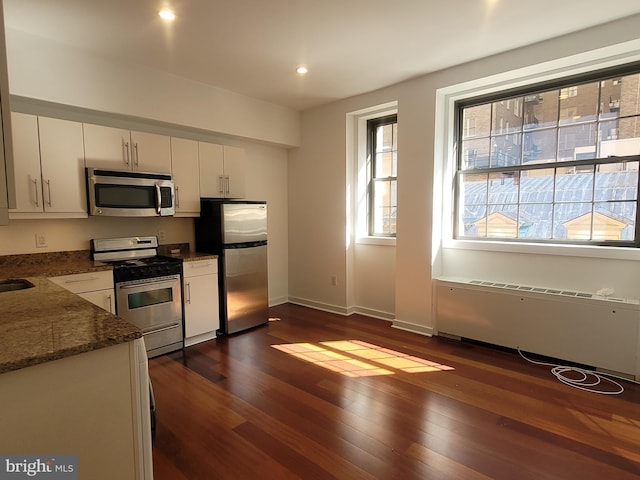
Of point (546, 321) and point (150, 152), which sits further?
point (150, 152)

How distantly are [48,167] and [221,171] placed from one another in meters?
1.62

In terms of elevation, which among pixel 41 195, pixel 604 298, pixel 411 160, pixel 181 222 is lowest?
pixel 604 298

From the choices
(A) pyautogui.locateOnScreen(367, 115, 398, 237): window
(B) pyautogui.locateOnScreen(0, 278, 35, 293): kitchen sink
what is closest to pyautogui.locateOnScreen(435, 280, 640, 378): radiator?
(A) pyautogui.locateOnScreen(367, 115, 398, 237): window

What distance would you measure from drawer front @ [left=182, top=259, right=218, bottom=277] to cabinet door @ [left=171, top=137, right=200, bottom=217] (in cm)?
56

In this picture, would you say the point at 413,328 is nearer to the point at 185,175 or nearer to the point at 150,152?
the point at 185,175

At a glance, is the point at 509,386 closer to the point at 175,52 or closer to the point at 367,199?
the point at 367,199

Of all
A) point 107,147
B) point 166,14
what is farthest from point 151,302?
point 166,14

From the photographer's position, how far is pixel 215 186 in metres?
3.96

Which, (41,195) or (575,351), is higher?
(41,195)

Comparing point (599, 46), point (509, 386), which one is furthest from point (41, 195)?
point (599, 46)

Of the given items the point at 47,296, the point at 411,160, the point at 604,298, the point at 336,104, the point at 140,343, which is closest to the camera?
the point at 140,343

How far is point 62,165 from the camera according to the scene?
9.43 ft

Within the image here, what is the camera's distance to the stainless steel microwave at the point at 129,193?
9.82 ft

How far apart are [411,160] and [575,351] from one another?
7.61ft
